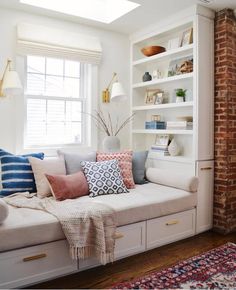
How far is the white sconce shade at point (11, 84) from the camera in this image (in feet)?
9.60

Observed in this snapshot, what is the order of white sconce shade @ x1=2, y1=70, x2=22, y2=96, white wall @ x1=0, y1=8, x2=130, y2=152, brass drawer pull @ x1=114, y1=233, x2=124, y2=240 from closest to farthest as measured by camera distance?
brass drawer pull @ x1=114, y1=233, x2=124, y2=240 < white sconce shade @ x1=2, y1=70, x2=22, y2=96 < white wall @ x1=0, y1=8, x2=130, y2=152

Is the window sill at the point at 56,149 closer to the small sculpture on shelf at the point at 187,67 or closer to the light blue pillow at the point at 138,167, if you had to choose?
the light blue pillow at the point at 138,167

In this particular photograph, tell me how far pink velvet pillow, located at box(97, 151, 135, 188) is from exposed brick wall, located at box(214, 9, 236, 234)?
3.39 ft

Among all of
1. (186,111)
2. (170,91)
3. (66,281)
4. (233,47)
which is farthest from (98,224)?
(233,47)

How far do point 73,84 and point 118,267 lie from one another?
7.86 feet

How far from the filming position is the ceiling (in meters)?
3.14

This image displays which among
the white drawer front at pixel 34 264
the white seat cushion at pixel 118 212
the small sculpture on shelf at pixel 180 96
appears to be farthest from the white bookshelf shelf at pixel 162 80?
the white drawer front at pixel 34 264

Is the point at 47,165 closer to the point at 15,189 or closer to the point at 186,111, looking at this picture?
the point at 15,189

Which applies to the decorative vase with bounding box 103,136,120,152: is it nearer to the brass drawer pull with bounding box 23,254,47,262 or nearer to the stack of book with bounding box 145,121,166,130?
the stack of book with bounding box 145,121,166,130

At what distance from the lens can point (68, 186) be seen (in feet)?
9.04

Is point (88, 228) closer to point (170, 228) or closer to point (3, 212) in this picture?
point (3, 212)

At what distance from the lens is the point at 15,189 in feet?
9.12

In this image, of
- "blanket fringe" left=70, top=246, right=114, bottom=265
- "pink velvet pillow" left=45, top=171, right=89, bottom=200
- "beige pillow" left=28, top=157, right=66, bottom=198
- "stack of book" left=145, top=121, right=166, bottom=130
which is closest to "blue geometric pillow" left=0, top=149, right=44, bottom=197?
"beige pillow" left=28, top=157, right=66, bottom=198

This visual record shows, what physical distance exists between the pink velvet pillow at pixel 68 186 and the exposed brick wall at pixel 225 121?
1.60 meters
